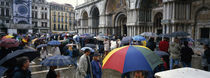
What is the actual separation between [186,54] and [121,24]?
1646 centimetres

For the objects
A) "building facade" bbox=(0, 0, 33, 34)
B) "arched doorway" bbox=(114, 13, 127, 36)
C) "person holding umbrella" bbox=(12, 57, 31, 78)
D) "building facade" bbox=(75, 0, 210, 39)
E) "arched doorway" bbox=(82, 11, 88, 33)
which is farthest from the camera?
"building facade" bbox=(0, 0, 33, 34)

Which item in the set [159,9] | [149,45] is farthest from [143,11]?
[149,45]

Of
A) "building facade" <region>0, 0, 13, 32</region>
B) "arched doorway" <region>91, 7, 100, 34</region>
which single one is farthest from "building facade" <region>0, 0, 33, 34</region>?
"arched doorway" <region>91, 7, 100, 34</region>

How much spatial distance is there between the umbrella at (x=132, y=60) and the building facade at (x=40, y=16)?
190ft

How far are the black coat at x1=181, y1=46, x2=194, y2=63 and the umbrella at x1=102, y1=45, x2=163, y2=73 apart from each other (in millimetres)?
4525

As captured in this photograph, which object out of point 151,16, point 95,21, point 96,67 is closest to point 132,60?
point 96,67

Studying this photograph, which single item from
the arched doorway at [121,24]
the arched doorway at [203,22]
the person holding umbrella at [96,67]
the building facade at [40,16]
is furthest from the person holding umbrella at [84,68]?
the building facade at [40,16]

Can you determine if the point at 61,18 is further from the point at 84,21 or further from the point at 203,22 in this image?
the point at 203,22

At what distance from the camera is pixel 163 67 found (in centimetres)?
488

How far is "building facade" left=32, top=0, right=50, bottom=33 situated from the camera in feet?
181

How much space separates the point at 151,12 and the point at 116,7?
270 inches

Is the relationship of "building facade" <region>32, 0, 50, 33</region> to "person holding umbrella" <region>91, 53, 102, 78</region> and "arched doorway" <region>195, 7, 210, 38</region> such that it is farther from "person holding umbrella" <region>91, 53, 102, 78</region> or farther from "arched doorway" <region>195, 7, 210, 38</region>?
"person holding umbrella" <region>91, 53, 102, 78</region>

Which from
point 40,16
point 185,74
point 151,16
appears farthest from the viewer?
point 40,16

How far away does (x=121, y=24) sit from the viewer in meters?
23.0
